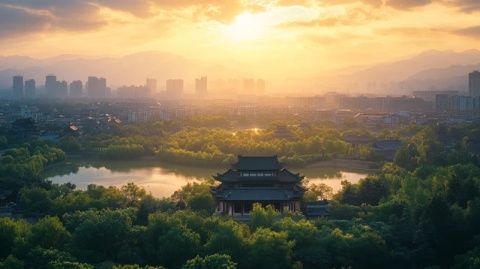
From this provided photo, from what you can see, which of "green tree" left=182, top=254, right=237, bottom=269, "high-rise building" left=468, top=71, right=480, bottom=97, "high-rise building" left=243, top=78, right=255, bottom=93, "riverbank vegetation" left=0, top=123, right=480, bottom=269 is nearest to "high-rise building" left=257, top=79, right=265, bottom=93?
A: "high-rise building" left=243, top=78, right=255, bottom=93

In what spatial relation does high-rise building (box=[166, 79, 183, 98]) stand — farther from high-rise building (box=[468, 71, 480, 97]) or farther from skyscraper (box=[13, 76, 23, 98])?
high-rise building (box=[468, 71, 480, 97])

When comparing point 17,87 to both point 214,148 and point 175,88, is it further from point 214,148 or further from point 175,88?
point 214,148

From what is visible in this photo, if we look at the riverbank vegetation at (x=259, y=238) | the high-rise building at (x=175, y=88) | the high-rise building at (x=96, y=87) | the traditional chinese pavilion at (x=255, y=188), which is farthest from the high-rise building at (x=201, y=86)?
the riverbank vegetation at (x=259, y=238)

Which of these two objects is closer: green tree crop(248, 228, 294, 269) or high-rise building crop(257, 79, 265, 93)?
green tree crop(248, 228, 294, 269)

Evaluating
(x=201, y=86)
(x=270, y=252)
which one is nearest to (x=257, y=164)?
(x=270, y=252)

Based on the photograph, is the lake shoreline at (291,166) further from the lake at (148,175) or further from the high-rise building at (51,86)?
the high-rise building at (51,86)

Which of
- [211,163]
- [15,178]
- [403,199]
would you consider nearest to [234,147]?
[211,163]
